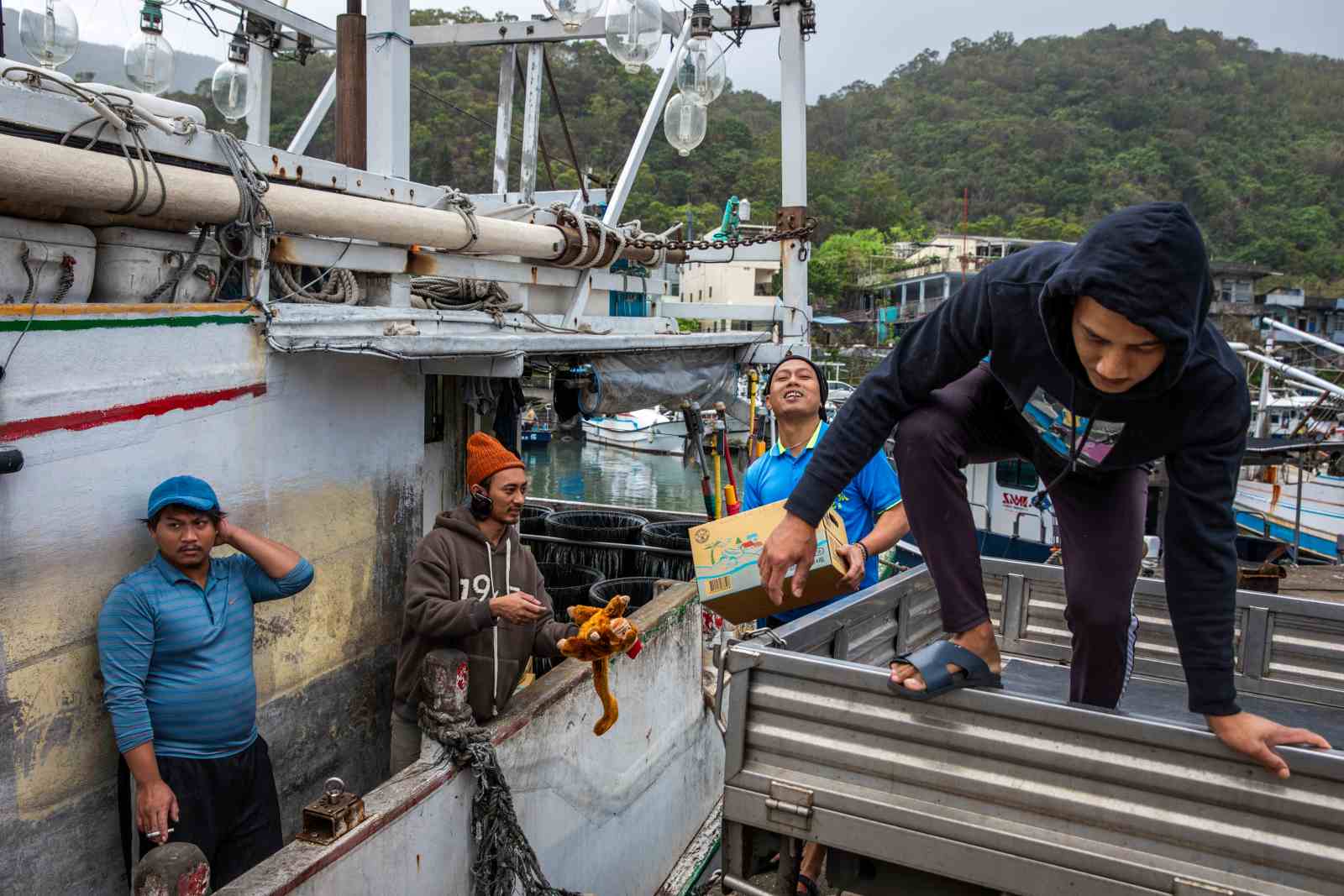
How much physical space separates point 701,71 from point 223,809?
284 inches

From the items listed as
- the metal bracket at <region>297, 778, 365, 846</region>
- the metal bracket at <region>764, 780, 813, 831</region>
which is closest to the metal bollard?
the metal bracket at <region>297, 778, 365, 846</region>

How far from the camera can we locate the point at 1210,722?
7.38ft

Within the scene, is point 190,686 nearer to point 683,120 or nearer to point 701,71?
point 683,120

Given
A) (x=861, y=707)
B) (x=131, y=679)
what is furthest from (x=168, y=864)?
(x=861, y=707)

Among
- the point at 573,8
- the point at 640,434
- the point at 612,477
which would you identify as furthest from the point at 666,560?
the point at 640,434

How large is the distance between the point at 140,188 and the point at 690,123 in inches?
226

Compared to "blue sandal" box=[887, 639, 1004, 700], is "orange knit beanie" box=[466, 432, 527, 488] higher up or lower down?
higher up

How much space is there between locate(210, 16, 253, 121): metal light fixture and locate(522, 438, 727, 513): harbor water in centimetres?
2042

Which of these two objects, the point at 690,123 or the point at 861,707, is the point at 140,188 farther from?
the point at 690,123

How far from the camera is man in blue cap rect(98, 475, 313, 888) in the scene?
3655 millimetres

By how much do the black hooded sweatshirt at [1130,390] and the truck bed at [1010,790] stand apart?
20 centimetres

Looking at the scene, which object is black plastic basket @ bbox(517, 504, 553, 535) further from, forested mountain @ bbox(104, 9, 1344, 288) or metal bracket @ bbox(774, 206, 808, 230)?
forested mountain @ bbox(104, 9, 1344, 288)

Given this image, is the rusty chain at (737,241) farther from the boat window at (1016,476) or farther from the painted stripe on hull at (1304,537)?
the painted stripe on hull at (1304,537)

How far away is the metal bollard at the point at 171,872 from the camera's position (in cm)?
293
